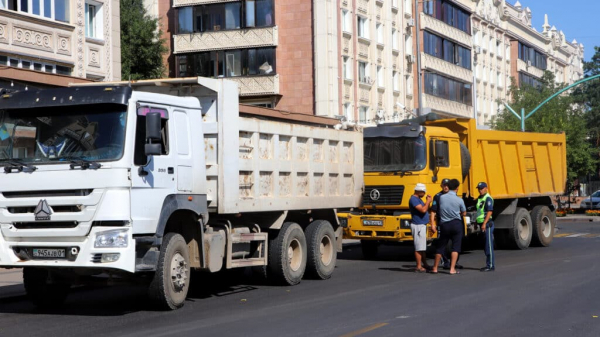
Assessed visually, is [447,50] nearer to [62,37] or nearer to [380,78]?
[380,78]

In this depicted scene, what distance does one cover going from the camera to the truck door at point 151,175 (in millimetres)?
11641

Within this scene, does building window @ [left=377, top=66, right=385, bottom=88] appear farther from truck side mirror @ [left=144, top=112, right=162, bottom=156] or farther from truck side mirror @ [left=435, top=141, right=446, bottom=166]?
truck side mirror @ [left=144, top=112, right=162, bottom=156]

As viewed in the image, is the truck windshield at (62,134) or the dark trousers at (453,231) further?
the dark trousers at (453,231)

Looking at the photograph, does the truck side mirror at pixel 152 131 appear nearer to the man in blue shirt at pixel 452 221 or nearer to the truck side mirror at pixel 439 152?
the man in blue shirt at pixel 452 221

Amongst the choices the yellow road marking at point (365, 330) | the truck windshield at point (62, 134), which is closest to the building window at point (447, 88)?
the truck windshield at point (62, 134)

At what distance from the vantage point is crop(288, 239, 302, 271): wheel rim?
15.9 meters

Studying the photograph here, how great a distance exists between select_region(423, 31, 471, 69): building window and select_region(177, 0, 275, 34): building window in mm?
14785

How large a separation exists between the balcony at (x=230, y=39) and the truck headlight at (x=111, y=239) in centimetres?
3712

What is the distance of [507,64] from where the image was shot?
262 feet

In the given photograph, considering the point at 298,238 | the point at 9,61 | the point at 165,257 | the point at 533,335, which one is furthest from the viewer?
the point at 9,61

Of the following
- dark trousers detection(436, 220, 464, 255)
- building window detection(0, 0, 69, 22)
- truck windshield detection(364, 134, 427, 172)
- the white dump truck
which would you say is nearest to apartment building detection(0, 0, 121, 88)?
building window detection(0, 0, 69, 22)

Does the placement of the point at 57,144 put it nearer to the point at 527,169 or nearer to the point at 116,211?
the point at 116,211

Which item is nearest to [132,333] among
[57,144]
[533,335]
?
[57,144]

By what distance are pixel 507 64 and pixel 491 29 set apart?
577 cm
